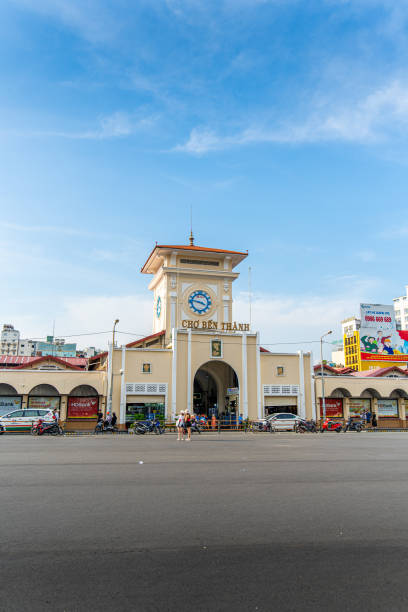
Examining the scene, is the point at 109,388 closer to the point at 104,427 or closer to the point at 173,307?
the point at 104,427

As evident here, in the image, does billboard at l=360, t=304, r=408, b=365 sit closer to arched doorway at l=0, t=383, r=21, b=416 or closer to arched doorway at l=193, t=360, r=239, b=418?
arched doorway at l=193, t=360, r=239, b=418

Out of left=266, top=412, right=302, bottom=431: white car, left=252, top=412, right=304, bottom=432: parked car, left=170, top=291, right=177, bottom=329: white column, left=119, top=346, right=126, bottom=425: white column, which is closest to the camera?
left=252, top=412, right=304, bottom=432: parked car

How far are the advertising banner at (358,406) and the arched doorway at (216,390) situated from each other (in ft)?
35.6

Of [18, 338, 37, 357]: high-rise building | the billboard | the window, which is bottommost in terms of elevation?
the window

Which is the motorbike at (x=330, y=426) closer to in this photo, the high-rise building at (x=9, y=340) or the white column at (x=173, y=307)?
the white column at (x=173, y=307)

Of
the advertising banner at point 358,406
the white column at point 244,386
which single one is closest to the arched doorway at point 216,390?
the white column at point 244,386

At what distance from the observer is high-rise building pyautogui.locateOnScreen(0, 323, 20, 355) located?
12838 cm

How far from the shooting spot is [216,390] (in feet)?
145

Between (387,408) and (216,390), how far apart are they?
16.0 m

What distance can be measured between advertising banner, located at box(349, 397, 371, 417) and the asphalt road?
3394 centimetres

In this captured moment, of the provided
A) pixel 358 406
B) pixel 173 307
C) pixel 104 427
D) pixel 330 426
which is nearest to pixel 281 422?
pixel 330 426

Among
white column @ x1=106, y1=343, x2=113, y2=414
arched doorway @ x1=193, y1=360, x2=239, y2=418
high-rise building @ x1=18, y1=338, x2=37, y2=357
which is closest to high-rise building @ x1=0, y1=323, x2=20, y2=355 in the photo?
high-rise building @ x1=18, y1=338, x2=37, y2=357

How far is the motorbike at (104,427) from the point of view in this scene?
30.3m

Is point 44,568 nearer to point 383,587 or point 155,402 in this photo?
point 383,587
